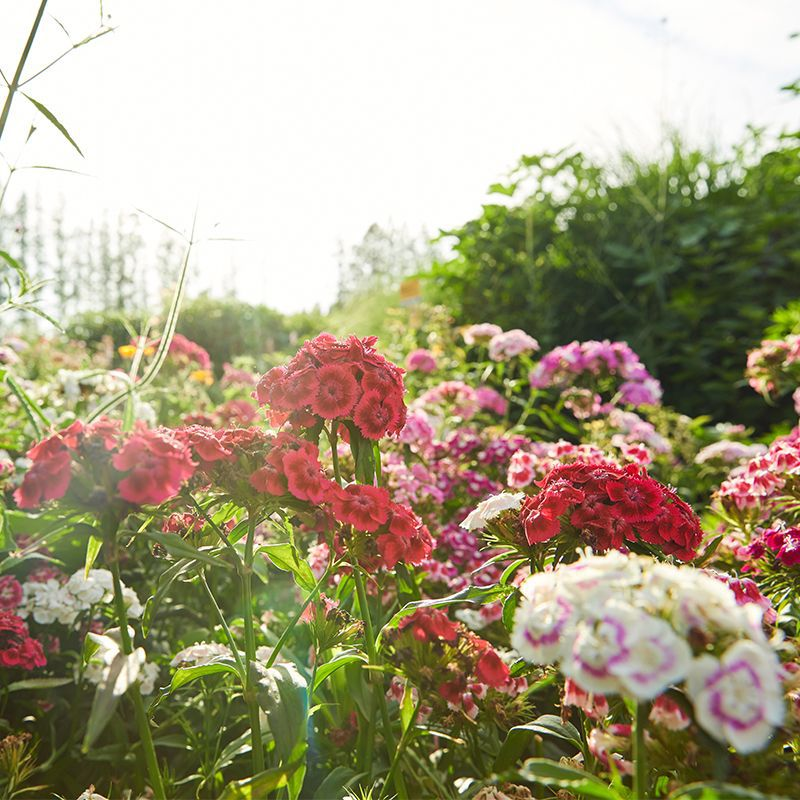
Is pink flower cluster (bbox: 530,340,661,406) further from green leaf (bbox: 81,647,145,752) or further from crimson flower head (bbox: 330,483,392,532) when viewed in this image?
green leaf (bbox: 81,647,145,752)

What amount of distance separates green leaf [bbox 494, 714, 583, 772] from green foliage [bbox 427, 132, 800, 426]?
400 centimetres

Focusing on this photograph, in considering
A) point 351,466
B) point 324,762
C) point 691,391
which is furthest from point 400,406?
point 691,391

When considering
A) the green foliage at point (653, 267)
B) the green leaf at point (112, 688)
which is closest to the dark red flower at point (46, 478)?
the green leaf at point (112, 688)

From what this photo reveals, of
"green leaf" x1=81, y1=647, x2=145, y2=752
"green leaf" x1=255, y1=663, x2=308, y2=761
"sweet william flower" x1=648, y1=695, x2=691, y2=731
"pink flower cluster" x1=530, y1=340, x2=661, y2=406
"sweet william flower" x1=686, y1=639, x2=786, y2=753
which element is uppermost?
"pink flower cluster" x1=530, y1=340, x2=661, y2=406

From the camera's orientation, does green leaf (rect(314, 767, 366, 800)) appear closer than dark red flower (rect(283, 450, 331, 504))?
No

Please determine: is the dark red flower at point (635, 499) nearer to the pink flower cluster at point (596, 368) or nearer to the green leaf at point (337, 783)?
the green leaf at point (337, 783)

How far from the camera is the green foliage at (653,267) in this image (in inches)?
206

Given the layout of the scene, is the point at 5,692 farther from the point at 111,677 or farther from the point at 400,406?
the point at 400,406

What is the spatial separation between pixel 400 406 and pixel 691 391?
4224 millimetres

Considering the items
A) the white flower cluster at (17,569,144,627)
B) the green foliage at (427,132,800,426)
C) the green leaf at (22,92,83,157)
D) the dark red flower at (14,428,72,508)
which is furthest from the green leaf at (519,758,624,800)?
the green foliage at (427,132,800,426)

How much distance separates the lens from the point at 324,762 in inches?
71.4

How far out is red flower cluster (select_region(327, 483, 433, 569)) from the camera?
1329 millimetres

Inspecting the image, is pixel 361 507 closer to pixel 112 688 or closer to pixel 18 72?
pixel 112 688

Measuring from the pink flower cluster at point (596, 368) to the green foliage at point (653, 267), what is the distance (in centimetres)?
171
